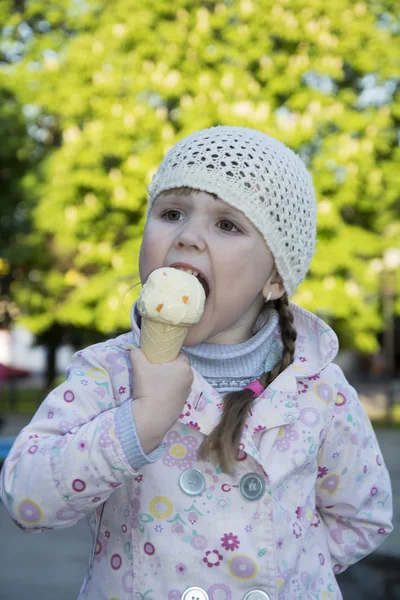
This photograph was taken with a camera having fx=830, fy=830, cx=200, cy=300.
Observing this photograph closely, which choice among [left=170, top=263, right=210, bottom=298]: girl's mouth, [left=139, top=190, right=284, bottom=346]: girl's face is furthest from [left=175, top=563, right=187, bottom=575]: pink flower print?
[left=170, top=263, right=210, bottom=298]: girl's mouth

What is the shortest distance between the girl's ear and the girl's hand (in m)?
0.54

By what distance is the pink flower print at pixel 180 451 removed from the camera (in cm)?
203

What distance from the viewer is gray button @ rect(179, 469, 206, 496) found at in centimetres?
199

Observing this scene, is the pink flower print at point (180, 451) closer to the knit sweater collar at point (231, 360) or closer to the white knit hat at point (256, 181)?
the knit sweater collar at point (231, 360)

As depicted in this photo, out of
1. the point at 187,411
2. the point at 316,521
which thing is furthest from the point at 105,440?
the point at 316,521

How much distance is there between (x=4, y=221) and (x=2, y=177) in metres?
1.09

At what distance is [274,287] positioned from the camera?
234 centimetres

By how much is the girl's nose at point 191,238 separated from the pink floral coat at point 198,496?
0.84 ft

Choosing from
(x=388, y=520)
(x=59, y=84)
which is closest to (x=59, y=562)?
(x=388, y=520)

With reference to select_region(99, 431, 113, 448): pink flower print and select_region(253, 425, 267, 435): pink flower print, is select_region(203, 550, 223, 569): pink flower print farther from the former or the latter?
select_region(99, 431, 113, 448): pink flower print

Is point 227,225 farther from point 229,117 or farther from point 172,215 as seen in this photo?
point 229,117

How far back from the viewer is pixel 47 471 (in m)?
1.76

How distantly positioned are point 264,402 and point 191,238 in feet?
1.51

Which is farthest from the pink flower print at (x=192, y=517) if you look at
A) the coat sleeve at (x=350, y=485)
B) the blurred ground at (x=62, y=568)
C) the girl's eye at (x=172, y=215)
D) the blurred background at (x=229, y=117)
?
the blurred background at (x=229, y=117)
